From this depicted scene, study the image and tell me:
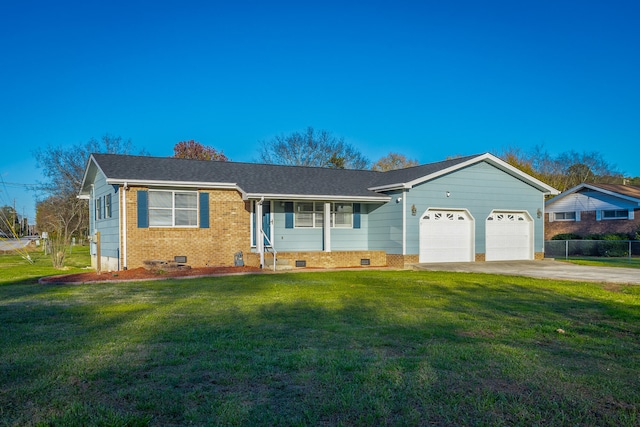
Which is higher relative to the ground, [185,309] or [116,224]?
[116,224]

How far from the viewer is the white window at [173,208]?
1831cm

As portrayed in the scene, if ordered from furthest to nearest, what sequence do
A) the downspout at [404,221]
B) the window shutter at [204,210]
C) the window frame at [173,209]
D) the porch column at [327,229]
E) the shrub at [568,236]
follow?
the shrub at [568,236], the porch column at [327,229], the downspout at [404,221], the window shutter at [204,210], the window frame at [173,209]

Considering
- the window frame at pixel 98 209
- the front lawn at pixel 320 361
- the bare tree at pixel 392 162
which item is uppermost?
the bare tree at pixel 392 162

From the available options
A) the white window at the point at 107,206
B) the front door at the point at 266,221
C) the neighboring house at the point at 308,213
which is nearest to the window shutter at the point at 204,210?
the neighboring house at the point at 308,213

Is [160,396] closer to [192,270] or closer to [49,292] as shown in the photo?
[49,292]

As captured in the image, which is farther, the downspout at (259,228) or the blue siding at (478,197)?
the blue siding at (478,197)

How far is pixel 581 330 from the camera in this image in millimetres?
7559

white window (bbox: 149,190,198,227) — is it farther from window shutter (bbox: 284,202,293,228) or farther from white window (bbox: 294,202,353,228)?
white window (bbox: 294,202,353,228)

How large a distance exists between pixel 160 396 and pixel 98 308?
5.72m

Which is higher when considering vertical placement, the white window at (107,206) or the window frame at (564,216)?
the white window at (107,206)

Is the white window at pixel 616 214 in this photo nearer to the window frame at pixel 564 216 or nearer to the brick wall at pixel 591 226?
the brick wall at pixel 591 226

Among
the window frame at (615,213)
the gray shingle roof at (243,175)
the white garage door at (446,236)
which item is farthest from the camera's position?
the window frame at (615,213)

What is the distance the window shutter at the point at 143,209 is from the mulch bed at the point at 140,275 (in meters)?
1.53

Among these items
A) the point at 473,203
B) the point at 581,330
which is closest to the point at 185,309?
the point at 581,330
